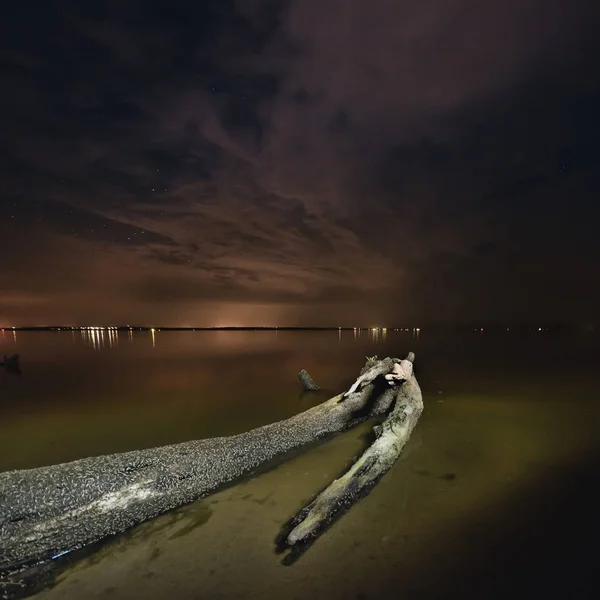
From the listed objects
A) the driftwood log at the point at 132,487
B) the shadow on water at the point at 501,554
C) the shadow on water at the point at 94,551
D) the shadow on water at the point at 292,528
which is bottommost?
the shadow on water at the point at 501,554

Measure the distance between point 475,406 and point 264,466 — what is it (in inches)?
343

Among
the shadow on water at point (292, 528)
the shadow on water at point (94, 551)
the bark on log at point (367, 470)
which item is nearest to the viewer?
the shadow on water at point (94, 551)

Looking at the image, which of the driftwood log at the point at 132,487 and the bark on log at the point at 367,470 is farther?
the bark on log at the point at 367,470

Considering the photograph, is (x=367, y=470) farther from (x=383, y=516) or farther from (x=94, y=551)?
(x=94, y=551)

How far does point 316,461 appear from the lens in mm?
6898

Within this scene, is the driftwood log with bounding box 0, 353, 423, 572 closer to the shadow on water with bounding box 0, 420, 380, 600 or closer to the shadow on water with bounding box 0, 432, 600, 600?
the shadow on water with bounding box 0, 420, 380, 600

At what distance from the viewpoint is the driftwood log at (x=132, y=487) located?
370 centimetres

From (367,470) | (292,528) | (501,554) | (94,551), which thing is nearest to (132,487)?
(94,551)

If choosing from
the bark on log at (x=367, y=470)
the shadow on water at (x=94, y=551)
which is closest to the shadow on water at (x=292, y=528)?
the bark on log at (x=367, y=470)

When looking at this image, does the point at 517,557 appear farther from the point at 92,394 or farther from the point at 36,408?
the point at 92,394

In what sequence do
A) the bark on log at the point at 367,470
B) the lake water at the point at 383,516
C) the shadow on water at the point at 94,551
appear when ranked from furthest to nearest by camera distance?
the bark on log at the point at 367,470 < the lake water at the point at 383,516 < the shadow on water at the point at 94,551

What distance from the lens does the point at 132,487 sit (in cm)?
443

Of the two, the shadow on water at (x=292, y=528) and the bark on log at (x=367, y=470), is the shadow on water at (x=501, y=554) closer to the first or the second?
the shadow on water at (x=292, y=528)

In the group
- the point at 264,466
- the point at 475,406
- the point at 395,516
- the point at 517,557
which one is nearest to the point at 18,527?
the point at 264,466
